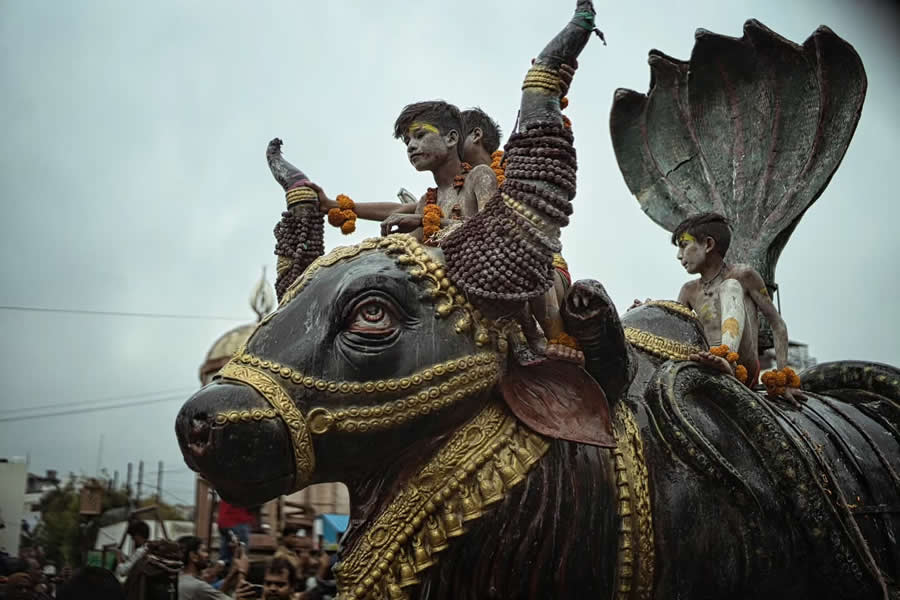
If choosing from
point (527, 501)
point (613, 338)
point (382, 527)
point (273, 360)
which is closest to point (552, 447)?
point (527, 501)

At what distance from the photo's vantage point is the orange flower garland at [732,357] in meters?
4.27

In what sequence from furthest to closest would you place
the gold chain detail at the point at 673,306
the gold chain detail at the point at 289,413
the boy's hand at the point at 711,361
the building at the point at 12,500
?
the building at the point at 12,500
the gold chain detail at the point at 673,306
the boy's hand at the point at 711,361
the gold chain detail at the point at 289,413

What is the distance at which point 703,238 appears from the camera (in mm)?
5066

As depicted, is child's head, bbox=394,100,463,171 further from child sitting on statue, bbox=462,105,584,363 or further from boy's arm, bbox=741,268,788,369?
boy's arm, bbox=741,268,788,369

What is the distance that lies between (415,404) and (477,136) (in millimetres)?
1605

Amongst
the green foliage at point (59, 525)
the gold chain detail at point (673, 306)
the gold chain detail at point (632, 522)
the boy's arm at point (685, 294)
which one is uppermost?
the boy's arm at point (685, 294)

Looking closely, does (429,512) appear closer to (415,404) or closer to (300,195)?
(415,404)

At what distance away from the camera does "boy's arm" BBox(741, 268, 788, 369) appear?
5109 mm

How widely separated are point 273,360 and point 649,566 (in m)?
1.65

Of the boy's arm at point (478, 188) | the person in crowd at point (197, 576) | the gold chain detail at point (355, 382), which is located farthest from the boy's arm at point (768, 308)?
the person in crowd at point (197, 576)

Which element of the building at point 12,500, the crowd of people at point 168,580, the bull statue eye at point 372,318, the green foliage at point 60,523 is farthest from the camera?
the green foliage at point 60,523

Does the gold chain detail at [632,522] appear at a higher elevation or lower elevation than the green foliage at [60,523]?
higher

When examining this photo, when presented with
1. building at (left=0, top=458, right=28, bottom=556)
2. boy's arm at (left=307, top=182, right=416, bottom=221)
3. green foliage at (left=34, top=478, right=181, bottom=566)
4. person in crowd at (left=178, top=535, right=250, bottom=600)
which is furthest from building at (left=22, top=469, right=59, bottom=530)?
boy's arm at (left=307, top=182, right=416, bottom=221)

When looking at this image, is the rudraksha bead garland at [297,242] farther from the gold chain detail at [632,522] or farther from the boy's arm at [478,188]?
the gold chain detail at [632,522]
